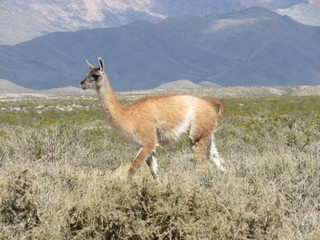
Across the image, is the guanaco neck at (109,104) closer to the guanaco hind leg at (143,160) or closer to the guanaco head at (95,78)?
the guanaco head at (95,78)

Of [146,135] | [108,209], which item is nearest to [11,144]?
[146,135]

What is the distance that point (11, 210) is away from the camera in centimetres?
422

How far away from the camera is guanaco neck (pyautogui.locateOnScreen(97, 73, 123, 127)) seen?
673cm

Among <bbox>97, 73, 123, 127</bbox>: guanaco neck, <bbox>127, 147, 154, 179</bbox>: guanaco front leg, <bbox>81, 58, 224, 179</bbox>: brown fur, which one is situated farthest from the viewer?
<bbox>97, 73, 123, 127</bbox>: guanaco neck

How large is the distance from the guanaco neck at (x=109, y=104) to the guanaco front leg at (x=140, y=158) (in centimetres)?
61

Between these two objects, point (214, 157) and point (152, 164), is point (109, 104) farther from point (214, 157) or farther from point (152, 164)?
point (214, 157)

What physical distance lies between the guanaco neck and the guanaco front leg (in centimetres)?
61

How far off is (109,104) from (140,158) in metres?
1.06

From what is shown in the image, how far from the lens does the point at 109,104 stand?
22.5 ft

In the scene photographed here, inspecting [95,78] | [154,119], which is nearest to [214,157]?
[154,119]

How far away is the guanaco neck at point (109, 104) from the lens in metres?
6.73

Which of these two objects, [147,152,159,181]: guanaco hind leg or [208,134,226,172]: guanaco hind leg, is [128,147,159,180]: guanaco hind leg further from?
[208,134,226,172]: guanaco hind leg

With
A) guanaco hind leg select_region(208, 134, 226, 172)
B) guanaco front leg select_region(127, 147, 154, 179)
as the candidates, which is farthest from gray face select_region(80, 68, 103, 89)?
guanaco hind leg select_region(208, 134, 226, 172)

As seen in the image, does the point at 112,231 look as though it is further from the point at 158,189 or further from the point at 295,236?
the point at 295,236
